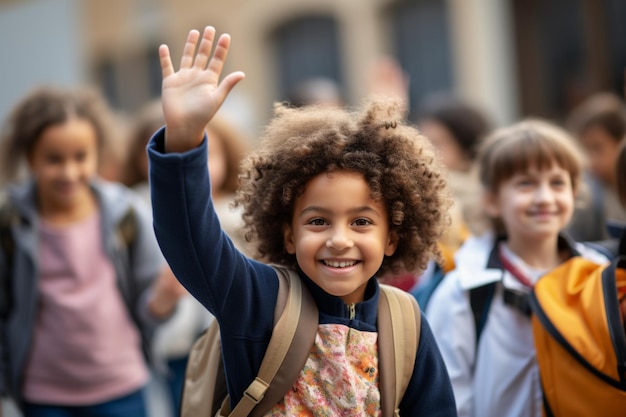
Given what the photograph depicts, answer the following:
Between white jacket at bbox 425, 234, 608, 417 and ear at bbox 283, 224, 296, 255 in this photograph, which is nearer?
ear at bbox 283, 224, 296, 255

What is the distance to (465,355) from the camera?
2.87 meters

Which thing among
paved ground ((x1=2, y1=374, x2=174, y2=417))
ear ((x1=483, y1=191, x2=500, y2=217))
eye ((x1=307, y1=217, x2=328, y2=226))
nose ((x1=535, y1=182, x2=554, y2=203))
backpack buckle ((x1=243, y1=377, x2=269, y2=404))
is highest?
eye ((x1=307, y1=217, x2=328, y2=226))

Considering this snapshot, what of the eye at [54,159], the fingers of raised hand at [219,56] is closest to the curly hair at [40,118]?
the eye at [54,159]

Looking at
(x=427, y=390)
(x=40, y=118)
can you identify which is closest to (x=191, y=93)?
(x=427, y=390)

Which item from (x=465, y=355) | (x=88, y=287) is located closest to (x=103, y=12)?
(x=88, y=287)

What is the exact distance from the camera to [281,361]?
2.08m

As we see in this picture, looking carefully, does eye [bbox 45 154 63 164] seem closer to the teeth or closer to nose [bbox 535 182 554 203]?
the teeth

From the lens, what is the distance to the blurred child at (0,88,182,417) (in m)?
3.41

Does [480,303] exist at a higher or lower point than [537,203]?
lower

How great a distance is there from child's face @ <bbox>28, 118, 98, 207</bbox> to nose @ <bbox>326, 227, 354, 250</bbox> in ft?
5.75

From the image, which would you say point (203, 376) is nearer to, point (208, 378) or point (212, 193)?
point (208, 378)

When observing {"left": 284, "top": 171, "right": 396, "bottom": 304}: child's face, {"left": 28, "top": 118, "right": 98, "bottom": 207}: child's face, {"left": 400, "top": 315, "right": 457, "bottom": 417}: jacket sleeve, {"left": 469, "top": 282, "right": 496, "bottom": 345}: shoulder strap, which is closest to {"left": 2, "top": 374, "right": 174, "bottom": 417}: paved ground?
{"left": 28, "top": 118, "right": 98, "bottom": 207}: child's face

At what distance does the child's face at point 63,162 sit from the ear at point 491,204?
1.81 m

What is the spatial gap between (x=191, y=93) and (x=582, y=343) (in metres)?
1.53
